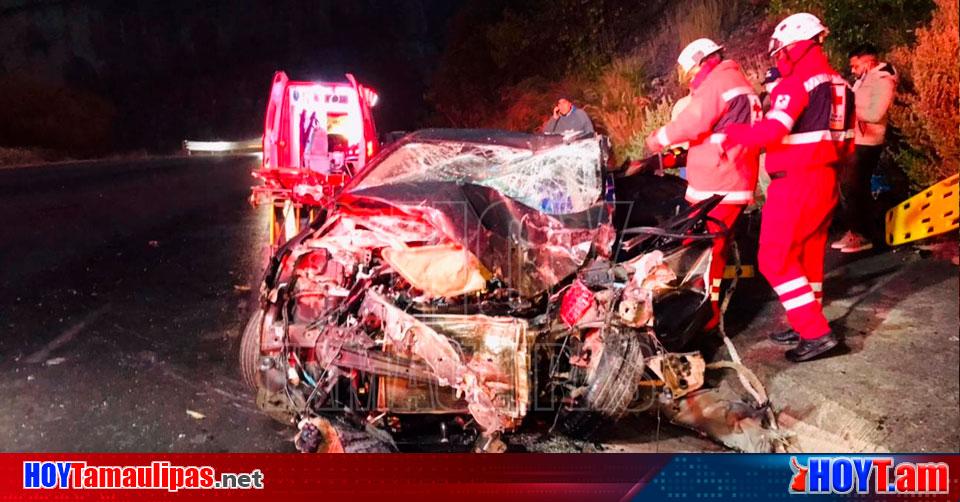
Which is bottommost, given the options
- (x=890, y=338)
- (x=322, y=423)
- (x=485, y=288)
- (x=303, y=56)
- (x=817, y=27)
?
(x=322, y=423)

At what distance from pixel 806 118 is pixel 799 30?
474mm

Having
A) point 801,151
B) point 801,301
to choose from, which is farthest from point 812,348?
point 801,151

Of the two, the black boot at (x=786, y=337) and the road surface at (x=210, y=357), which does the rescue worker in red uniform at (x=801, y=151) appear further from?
the road surface at (x=210, y=357)

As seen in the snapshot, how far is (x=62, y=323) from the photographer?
14.8 ft

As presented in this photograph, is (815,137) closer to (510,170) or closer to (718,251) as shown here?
(718,251)

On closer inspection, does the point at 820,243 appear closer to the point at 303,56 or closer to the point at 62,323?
the point at 62,323

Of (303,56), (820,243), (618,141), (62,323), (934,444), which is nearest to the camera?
(934,444)

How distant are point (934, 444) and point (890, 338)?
0.91 m

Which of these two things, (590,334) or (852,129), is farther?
(852,129)

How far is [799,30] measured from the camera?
3.30 m

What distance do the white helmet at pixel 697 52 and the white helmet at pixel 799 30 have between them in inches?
13.6

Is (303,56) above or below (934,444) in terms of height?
above

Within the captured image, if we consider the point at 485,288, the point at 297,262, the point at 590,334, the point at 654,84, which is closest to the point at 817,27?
the point at 590,334

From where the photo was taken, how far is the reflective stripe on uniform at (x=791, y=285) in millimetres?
3297
